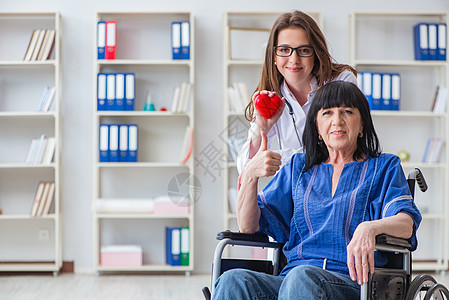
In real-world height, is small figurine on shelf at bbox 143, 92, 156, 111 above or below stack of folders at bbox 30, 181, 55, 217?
above

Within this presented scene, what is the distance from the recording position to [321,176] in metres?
1.98

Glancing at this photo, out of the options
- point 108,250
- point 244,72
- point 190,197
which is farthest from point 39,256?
point 244,72

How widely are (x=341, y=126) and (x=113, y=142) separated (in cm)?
263

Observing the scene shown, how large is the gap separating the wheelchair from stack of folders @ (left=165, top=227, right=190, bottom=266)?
7.47ft

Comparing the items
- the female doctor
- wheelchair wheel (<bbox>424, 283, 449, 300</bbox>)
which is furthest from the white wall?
wheelchair wheel (<bbox>424, 283, 449, 300</bbox>)

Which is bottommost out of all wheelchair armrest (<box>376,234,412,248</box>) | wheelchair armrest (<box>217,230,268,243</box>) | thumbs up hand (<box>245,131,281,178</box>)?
wheelchair armrest (<box>217,230,268,243</box>)

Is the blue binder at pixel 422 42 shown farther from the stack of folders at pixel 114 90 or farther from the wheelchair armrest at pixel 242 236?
the wheelchair armrest at pixel 242 236

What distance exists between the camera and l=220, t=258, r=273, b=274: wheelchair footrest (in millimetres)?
1985

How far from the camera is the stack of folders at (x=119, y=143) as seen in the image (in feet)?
14.1

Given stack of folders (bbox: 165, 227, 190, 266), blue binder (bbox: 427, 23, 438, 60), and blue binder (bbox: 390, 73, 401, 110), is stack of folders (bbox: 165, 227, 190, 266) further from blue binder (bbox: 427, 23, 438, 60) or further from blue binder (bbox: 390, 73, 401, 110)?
blue binder (bbox: 427, 23, 438, 60)

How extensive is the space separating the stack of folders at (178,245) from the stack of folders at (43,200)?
33.8 inches

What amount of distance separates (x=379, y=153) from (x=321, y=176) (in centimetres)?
20

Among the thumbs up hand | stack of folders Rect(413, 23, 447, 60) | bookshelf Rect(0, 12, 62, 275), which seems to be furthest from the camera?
bookshelf Rect(0, 12, 62, 275)

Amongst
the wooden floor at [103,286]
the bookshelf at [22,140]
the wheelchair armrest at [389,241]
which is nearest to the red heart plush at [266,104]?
the wheelchair armrest at [389,241]
